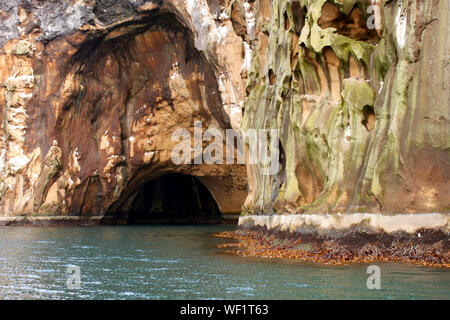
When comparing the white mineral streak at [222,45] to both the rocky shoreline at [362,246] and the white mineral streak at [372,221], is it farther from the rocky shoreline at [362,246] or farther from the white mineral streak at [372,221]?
the rocky shoreline at [362,246]

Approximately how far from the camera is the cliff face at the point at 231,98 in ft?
43.6

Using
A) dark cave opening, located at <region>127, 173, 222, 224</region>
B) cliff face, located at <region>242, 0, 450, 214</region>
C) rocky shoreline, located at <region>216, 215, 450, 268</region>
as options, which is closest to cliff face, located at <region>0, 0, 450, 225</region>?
cliff face, located at <region>242, 0, 450, 214</region>

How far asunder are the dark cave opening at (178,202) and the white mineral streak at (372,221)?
129 feet

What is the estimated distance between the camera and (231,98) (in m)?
34.8

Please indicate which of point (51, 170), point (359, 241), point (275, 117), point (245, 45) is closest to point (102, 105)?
point (51, 170)

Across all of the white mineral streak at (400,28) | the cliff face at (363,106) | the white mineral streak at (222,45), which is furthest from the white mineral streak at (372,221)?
the white mineral streak at (222,45)

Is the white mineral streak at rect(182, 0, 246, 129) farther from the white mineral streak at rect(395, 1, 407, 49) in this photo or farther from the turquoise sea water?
the turquoise sea water

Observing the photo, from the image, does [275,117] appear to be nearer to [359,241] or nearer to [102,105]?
[359,241]

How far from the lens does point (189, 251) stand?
58.8 feet

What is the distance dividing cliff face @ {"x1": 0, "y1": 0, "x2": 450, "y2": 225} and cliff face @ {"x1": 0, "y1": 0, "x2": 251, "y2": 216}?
0.36 ft

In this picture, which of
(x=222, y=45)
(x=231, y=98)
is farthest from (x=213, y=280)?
(x=222, y=45)

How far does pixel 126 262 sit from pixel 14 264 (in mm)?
3306

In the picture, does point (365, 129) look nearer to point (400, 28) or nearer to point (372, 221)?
point (400, 28)

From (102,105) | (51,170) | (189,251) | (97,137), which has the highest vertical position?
(102,105)
